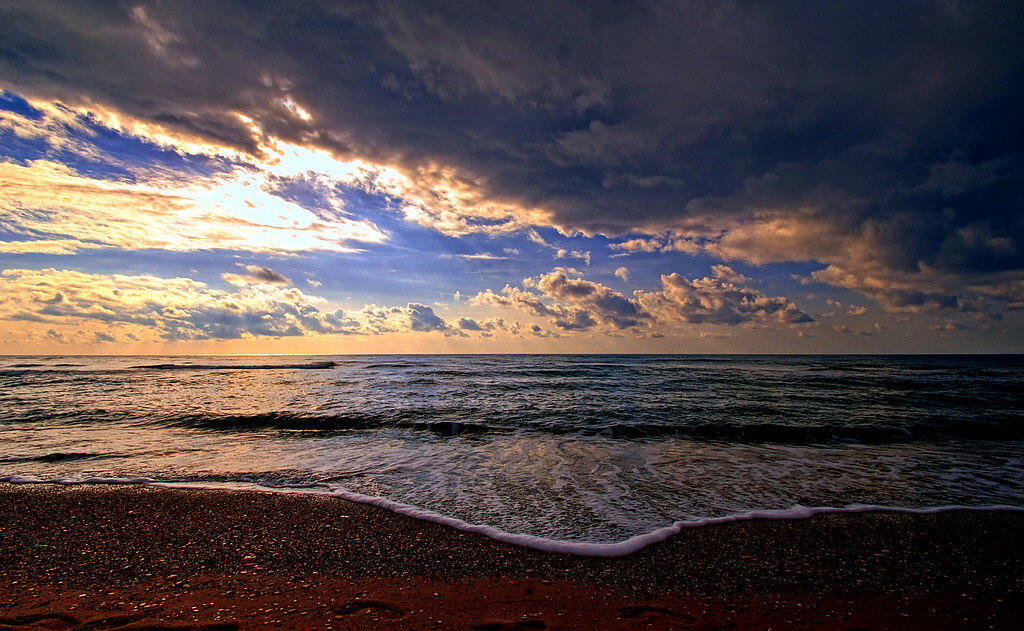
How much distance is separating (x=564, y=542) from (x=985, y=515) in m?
6.96

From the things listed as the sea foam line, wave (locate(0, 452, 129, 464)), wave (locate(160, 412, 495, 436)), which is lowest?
wave (locate(160, 412, 495, 436))

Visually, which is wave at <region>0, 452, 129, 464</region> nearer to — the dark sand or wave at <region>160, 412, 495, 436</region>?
the dark sand

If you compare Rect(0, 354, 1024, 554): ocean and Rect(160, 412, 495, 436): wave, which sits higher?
Rect(0, 354, 1024, 554): ocean

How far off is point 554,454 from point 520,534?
4.96 meters

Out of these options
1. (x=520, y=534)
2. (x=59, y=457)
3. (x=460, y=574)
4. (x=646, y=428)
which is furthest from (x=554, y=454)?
(x=59, y=457)

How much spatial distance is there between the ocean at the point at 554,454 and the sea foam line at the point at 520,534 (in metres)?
0.05

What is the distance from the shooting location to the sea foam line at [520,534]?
5.25 metres

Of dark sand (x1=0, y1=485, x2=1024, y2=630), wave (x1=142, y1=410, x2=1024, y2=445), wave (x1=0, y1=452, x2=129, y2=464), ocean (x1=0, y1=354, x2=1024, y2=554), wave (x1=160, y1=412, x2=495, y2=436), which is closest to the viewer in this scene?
dark sand (x1=0, y1=485, x2=1024, y2=630)

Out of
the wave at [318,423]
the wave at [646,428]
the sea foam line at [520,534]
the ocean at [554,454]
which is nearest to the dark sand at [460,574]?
the sea foam line at [520,534]

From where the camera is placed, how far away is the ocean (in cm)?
684

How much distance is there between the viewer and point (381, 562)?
4867 millimetres

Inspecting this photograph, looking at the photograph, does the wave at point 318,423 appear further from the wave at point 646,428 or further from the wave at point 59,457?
the wave at point 59,457

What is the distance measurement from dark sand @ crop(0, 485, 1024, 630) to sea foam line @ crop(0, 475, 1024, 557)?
0.17m

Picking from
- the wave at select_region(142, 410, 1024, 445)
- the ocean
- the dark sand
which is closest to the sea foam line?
the ocean
